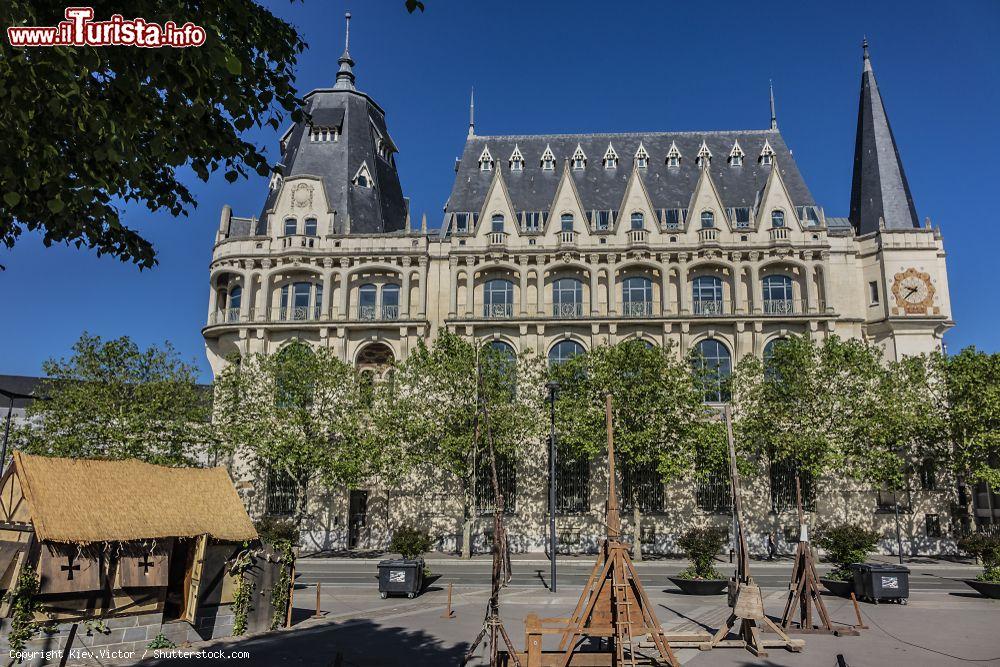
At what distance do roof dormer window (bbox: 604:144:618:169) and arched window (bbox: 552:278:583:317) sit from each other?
11.4 m

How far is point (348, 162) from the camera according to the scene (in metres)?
49.2

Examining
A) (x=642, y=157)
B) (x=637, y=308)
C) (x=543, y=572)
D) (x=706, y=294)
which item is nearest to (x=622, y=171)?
(x=642, y=157)

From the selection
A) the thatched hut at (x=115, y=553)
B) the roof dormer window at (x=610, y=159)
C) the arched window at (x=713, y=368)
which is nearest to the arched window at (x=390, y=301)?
the roof dormer window at (x=610, y=159)

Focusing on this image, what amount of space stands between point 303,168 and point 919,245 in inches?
1556

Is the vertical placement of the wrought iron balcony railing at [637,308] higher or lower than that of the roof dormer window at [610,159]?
lower

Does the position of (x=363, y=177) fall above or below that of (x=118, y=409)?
above

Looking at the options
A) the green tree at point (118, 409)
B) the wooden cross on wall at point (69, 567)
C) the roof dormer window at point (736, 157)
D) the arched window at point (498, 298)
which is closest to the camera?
the wooden cross on wall at point (69, 567)

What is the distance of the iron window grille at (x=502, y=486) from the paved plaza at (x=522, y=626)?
13.2 m

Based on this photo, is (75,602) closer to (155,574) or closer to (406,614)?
(155,574)

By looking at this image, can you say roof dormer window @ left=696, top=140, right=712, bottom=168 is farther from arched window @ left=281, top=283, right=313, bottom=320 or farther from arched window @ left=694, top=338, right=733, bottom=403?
arched window @ left=281, top=283, right=313, bottom=320

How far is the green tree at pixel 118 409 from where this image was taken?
3259 cm

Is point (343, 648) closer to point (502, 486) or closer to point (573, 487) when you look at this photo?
point (502, 486)

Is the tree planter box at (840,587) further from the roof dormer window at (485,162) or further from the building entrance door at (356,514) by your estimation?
the roof dormer window at (485,162)

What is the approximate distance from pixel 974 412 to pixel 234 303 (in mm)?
41834
